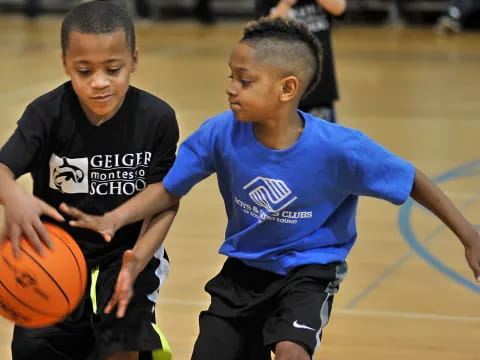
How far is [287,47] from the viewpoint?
9.77 ft

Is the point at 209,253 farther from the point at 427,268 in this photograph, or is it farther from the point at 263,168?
the point at 263,168

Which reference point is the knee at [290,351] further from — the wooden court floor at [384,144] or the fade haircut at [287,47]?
the wooden court floor at [384,144]

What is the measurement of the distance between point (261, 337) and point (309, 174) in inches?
21.4

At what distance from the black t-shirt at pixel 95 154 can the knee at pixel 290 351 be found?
62 cm

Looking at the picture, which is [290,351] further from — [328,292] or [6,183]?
[6,183]

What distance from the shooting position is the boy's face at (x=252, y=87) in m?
2.89

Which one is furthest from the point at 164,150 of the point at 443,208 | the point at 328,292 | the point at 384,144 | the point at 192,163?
the point at 384,144

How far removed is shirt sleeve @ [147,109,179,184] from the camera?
121 inches

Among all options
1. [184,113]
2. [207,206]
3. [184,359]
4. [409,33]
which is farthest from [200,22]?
[184,359]

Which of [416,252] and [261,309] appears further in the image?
[416,252]

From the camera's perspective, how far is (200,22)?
49.0 ft

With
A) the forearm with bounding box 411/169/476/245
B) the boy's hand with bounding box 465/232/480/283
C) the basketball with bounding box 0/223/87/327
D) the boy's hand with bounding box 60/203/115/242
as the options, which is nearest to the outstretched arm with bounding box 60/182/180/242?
the boy's hand with bounding box 60/203/115/242

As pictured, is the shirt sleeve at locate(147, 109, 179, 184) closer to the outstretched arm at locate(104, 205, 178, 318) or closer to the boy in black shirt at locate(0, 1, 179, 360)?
the boy in black shirt at locate(0, 1, 179, 360)

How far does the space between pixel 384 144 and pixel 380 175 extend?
4379 millimetres
